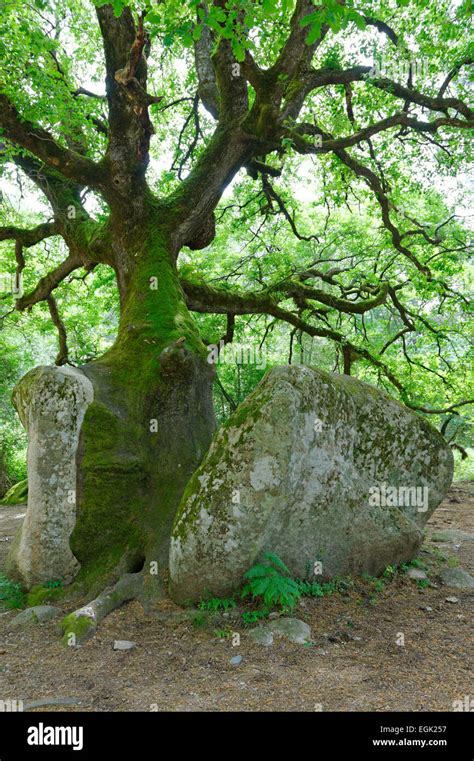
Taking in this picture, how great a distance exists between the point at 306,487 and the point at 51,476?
2.59 meters

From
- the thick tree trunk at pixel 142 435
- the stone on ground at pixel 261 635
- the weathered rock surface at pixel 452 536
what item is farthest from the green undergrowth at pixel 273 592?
the weathered rock surface at pixel 452 536

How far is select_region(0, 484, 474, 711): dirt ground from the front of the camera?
3393 millimetres

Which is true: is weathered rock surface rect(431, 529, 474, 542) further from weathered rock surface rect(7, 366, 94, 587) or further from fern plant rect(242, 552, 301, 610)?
weathered rock surface rect(7, 366, 94, 587)

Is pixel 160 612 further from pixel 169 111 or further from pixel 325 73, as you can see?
pixel 169 111

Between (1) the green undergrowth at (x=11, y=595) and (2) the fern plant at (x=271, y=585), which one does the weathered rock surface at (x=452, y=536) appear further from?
(1) the green undergrowth at (x=11, y=595)

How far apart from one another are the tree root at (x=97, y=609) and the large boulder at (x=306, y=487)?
475 millimetres

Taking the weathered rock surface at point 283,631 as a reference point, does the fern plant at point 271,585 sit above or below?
above

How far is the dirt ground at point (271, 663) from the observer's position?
3.39 m

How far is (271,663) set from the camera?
151 inches
